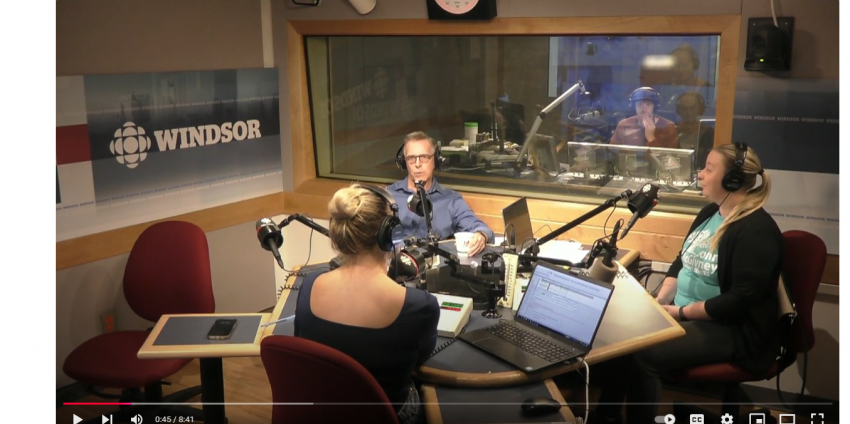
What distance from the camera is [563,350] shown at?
2365mm

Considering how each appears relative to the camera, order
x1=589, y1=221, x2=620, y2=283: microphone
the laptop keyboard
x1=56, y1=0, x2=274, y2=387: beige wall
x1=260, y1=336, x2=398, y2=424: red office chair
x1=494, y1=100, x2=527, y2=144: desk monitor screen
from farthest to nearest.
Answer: x1=494, y1=100, x2=527, y2=144: desk monitor screen → x1=56, y1=0, x2=274, y2=387: beige wall → x1=589, y1=221, x2=620, y2=283: microphone → the laptop keyboard → x1=260, y1=336, x2=398, y2=424: red office chair

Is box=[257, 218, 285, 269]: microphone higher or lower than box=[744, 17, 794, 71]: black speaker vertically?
lower

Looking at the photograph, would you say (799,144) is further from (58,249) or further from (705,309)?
(58,249)

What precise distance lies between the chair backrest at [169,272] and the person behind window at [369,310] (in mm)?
1245

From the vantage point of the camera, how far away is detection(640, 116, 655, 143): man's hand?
3861 millimetres

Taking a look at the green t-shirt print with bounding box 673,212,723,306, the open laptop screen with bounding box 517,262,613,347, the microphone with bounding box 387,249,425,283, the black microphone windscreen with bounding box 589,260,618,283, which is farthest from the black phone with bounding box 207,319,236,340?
the green t-shirt print with bounding box 673,212,723,306

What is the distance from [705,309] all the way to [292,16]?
9.29 ft

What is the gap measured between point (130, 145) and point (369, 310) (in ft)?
7.01

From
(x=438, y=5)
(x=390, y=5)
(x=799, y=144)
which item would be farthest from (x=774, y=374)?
(x=390, y=5)

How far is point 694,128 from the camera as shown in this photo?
3699 mm

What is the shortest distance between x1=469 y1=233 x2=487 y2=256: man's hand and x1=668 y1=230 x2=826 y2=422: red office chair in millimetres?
910

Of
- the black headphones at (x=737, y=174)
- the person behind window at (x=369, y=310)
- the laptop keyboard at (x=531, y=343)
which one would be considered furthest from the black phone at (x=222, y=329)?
the black headphones at (x=737, y=174)

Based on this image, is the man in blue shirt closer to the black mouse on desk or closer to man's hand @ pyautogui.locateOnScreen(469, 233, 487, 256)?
man's hand @ pyautogui.locateOnScreen(469, 233, 487, 256)

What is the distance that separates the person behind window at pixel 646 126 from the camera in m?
3.81
